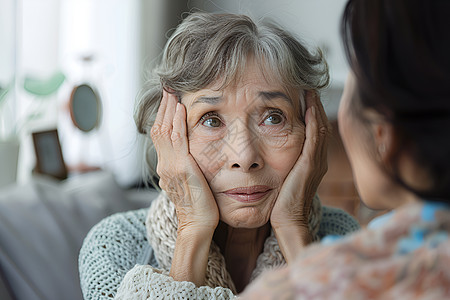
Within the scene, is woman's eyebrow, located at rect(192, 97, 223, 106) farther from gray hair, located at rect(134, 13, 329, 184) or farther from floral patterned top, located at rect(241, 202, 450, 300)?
floral patterned top, located at rect(241, 202, 450, 300)

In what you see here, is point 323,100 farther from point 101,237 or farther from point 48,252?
point 48,252

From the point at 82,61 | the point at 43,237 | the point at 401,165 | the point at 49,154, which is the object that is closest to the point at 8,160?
the point at 49,154

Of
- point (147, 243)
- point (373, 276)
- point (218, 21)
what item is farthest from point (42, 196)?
point (373, 276)

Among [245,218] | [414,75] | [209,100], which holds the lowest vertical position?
[245,218]

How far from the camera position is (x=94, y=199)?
5.10ft

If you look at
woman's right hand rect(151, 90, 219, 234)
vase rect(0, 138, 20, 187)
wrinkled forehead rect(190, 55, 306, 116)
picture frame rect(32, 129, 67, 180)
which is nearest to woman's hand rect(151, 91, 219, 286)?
woman's right hand rect(151, 90, 219, 234)

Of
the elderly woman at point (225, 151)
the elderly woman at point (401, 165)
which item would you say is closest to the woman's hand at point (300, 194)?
the elderly woman at point (225, 151)

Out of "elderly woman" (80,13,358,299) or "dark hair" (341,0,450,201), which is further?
"elderly woman" (80,13,358,299)

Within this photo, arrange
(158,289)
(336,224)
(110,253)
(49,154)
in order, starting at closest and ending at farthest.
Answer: (158,289), (110,253), (336,224), (49,154)

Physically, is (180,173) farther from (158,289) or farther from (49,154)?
(49,154)

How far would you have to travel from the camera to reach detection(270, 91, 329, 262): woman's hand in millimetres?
1011

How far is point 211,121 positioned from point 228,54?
0.42 ft

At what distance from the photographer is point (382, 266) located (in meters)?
0.50

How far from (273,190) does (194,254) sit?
7.6 inches
